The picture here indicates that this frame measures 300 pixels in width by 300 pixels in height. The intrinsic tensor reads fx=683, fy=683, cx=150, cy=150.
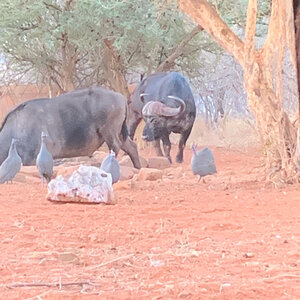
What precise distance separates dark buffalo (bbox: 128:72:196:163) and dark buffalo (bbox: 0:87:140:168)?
8.29 ft

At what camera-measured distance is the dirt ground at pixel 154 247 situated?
320cm

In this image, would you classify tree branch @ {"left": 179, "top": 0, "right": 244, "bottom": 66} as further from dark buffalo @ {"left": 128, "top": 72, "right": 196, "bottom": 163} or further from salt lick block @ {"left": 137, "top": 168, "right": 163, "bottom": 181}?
dark buffalo @ {"left": 128, "top": 72, "right": 196, "bottom": 163}

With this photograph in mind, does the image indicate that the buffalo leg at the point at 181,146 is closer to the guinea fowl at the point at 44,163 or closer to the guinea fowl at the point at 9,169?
the guinea fowl at the point at 9,169

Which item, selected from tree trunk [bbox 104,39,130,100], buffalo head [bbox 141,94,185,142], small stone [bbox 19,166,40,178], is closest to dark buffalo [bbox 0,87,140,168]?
small stone [bbox 19,166,40,178]

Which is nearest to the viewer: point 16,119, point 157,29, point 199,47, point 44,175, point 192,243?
point 192,243

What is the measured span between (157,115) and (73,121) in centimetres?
330

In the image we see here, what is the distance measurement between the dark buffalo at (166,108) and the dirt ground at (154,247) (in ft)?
25.1

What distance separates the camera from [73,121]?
12203 millimetres

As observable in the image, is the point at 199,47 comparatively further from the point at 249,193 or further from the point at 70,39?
the point at 249,193

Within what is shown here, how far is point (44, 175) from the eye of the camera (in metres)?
8.85

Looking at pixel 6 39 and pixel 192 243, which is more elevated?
pixel 6 39

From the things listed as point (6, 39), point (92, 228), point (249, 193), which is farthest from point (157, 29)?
point (92, 228)

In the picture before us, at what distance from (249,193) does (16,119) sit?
17.7ft

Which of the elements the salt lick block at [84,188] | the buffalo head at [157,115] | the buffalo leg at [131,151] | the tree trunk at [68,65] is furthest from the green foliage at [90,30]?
the salt lick block at [84,188]
